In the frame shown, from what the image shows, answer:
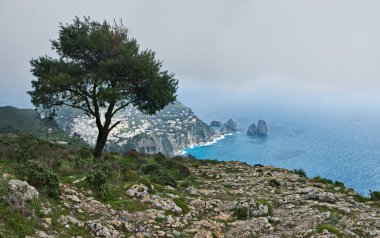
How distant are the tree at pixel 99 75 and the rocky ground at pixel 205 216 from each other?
46.9 ft

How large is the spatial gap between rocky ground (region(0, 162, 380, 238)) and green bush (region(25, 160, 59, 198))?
57 cm

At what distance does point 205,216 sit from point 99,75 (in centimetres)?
1954

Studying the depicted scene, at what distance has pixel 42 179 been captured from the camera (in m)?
12.4

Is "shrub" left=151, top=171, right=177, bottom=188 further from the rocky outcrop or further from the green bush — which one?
the rocky outcrop

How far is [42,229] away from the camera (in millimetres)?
9453

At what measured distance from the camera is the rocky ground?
A: 1100 cm

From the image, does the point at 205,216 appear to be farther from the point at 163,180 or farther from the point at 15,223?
the point at 15,223

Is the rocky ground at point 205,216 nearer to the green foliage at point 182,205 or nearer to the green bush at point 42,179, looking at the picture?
the green foliage at point 182,205

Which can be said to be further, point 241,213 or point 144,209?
point 241,213

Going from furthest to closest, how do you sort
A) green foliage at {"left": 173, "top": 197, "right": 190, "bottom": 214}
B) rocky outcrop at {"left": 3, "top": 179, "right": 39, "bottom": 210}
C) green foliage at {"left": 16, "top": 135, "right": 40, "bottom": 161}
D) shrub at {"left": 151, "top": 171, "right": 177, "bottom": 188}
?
shrub at {"left": 151, "top": 171, "right": 177, "bottom": 188} → green foliage at {"left": 16, "top": 135, "right": 40, "bottom": 161} → green foliage at {"left": 173, "top": 197, "right": 190, "bottom": 214} → rocky outcrop at {"left": 3, "top": 179, "right": 39, "bottom": 210}

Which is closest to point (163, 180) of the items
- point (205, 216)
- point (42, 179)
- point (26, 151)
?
point (205, 216)

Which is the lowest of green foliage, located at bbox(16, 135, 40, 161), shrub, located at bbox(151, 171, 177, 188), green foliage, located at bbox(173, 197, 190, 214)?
green foliage, located at bbox(173, 197, 190, 214)

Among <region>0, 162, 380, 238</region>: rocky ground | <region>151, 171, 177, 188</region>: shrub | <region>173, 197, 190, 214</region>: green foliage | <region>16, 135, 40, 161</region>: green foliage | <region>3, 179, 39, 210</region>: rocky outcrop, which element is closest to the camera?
<region>3, 179, 39, 210</region>: rocky outcrop

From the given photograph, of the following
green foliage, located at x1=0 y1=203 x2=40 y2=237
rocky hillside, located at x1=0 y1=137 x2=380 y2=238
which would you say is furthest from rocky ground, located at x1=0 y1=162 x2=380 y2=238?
green foliage, located at x1=0 y1=203 x2=40 y2=237
